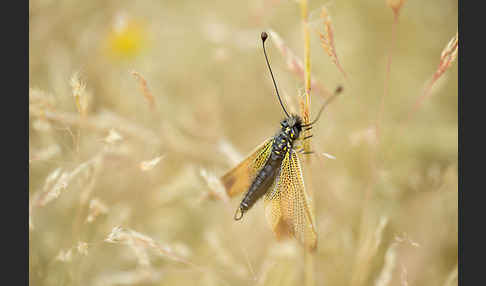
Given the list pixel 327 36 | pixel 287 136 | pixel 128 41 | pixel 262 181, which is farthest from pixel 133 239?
pixel 128 41

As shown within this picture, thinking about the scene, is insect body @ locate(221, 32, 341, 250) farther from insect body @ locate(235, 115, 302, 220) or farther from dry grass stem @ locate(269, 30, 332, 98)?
dry grass stem @ locate(269, 30, 332, 98)

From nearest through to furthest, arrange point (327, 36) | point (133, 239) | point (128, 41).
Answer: point (327, 36), point (133, 239), point (128, 41)

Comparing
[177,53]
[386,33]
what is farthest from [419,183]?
[177,53]

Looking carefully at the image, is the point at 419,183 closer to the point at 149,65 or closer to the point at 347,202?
the point at 347,202

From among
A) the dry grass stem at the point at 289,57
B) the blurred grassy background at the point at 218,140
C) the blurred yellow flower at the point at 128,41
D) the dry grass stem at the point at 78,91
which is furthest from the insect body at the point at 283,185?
the blurred yellow flower at the point at 128,41

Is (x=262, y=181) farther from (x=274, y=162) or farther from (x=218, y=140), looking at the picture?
(x=218, y=140)

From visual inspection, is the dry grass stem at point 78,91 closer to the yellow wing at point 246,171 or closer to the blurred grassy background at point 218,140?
the blurred grassy background at point 218,140

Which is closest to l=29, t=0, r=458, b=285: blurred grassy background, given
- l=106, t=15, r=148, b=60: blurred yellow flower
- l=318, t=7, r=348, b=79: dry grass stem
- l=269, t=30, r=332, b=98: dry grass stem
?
l=106, t=15, r=148, b=60: blurred yellow flower
